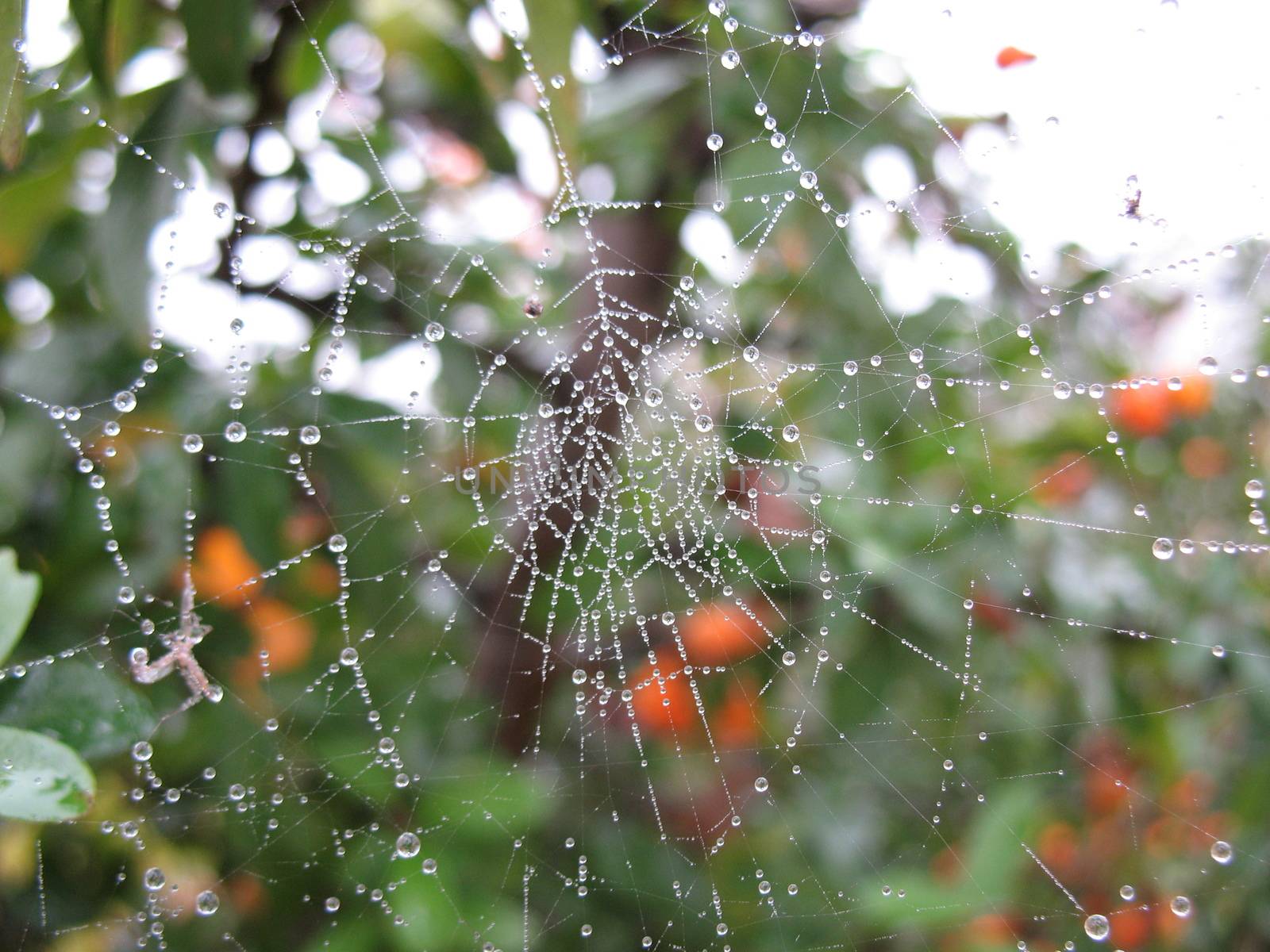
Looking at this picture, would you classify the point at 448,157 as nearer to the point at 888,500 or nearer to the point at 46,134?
the point at 46,134

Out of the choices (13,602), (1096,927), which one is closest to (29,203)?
(13,602)

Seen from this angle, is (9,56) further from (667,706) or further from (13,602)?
(667,706)

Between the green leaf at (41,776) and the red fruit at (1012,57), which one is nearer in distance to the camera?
the green leaf at (41,776)

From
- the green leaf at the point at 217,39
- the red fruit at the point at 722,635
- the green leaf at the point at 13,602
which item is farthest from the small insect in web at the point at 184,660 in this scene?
the red fruit at the point at 722,635

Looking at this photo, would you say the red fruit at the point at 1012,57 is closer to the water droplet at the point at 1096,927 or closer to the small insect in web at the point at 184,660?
the water droplet at the point at 1096,927

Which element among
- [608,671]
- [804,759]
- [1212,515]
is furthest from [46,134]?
[1212,515]

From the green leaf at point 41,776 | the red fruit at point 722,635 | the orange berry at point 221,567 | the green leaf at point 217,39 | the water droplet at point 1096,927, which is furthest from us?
the red fruit at point 722,635
